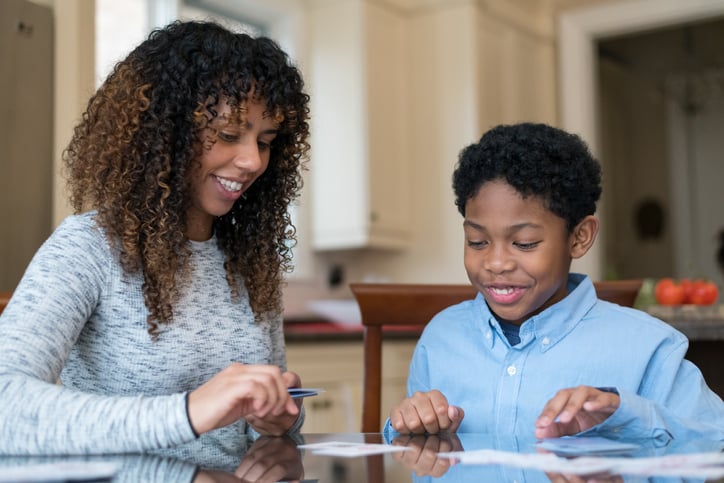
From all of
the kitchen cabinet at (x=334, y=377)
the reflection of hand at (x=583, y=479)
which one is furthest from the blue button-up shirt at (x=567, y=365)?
the kitchen cabinet at (x=334, y=377)

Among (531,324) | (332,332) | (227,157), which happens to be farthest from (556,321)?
(332,332)

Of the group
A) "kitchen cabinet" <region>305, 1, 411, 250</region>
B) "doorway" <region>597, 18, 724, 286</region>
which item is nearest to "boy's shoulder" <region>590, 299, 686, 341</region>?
"kitchen cabinet" <region>305, 1, 411, 250</region>

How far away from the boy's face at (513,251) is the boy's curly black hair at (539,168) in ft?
0.07

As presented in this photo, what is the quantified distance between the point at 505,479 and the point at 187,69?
0.86 m

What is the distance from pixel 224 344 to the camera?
1.39 metres

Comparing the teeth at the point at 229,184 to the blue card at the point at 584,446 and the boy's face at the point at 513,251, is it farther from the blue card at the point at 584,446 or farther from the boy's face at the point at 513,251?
the blue card at the point at 584,446

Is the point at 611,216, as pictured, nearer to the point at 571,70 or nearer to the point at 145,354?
the point at 571,70

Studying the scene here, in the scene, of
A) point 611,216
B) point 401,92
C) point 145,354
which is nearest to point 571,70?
point 401,92

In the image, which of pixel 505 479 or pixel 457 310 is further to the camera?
pixel 457 310

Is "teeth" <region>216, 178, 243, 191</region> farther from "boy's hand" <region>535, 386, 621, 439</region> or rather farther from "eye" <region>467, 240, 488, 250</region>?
"boy's hand" <region>535, 386, 621, 439</region>

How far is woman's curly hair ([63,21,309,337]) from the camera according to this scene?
133 centimetres

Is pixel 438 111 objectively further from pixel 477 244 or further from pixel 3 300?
pixel 3 300

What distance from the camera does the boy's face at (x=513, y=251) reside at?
134 cm

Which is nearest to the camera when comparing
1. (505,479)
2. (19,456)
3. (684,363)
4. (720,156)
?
(505,479)
